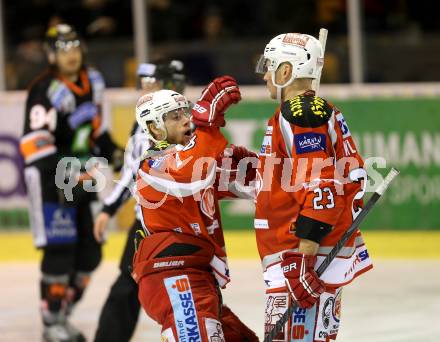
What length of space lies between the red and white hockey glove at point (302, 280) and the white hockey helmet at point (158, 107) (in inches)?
31.5

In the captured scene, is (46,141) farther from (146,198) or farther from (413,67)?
(413,67)

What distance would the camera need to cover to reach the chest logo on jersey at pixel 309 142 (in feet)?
15.3

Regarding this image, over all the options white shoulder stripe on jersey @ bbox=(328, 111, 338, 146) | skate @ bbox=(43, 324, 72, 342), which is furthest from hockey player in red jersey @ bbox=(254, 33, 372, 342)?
skate @ bbox=(43, 324, 72, 342)

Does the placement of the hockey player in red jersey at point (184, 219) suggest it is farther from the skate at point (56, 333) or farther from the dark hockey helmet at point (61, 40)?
the dark hockey helmet at point (61, 40)

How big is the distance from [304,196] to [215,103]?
0.51m

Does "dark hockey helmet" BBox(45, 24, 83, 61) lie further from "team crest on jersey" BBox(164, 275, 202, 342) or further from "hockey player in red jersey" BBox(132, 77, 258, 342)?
"team crest on jersey" BBox(164, 275, 202, 342)

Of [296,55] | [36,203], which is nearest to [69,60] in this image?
[36,203]

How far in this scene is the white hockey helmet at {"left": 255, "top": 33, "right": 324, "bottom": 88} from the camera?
4891 mm

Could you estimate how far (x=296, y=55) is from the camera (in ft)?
16.0

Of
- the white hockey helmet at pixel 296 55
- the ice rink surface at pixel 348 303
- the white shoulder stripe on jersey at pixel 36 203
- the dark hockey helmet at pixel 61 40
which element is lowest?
the ice rink surface at pixel 348 303

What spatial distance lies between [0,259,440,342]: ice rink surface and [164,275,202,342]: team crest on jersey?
82.7 inches

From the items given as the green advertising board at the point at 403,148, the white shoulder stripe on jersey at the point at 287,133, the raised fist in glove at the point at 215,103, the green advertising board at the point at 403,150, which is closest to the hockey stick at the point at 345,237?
the white shoulder stripe on jersey at the point at 287,133

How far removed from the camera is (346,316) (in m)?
7.38

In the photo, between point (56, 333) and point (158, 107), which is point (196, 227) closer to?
point (158, 107)
